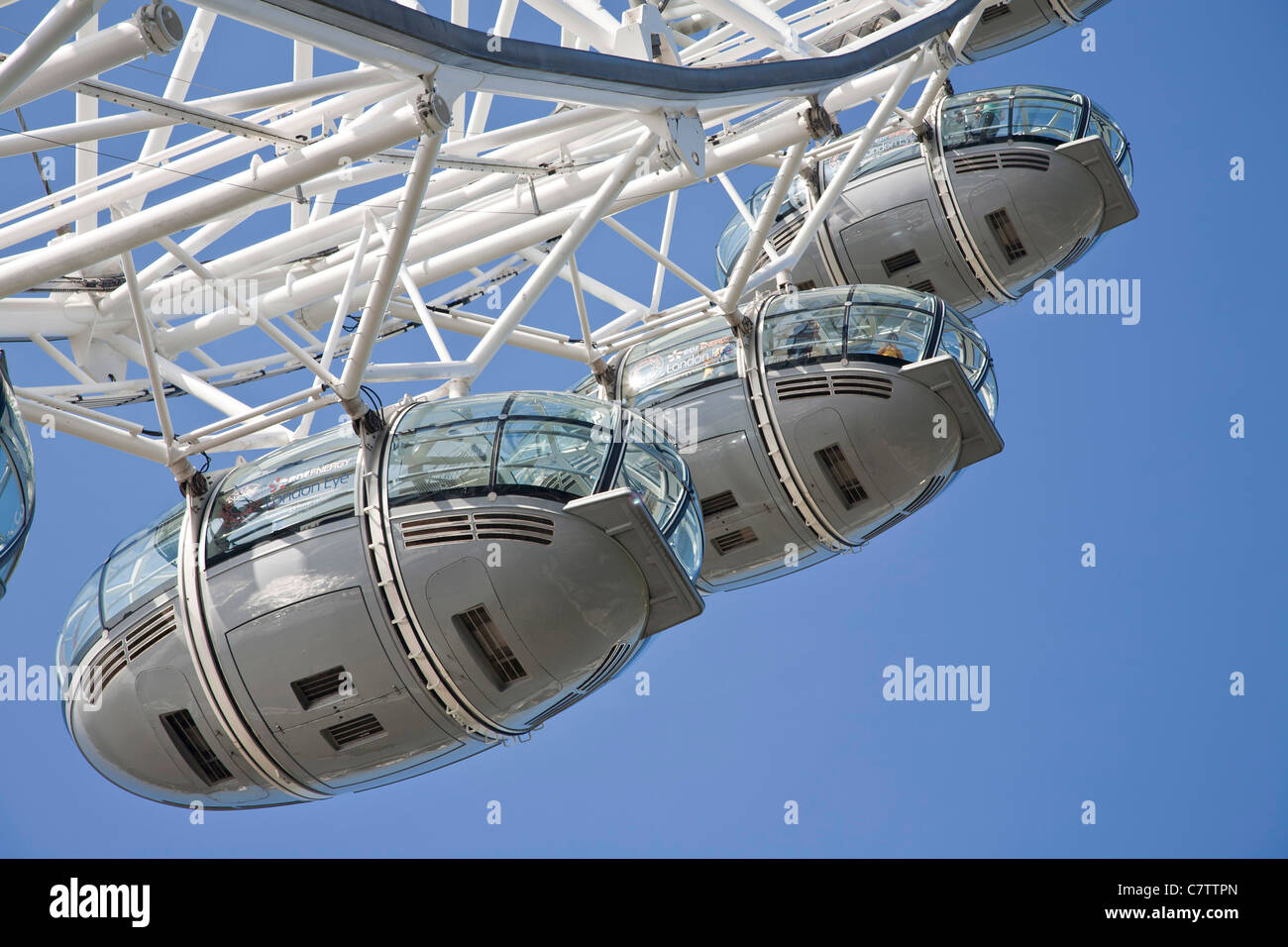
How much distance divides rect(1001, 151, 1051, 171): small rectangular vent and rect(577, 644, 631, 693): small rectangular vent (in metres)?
11.3

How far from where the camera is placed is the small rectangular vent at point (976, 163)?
24016 mm

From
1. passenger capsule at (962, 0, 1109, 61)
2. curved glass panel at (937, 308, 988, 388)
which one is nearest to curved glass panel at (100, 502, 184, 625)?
curved glass panel at (937, 308, 988, 388)

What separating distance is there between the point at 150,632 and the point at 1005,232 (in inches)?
536

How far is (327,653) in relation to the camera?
48.3ft

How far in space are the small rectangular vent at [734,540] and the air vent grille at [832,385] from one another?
1640mm

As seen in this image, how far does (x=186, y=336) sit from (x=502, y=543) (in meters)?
8.67

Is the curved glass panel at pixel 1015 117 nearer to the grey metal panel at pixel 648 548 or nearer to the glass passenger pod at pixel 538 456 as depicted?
the glass passenger pod at pixel 538 456

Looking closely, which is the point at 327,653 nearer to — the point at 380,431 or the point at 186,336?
the point at 380,431

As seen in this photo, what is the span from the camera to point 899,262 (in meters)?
24.6

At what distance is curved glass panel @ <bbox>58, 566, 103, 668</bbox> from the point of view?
16359 mm

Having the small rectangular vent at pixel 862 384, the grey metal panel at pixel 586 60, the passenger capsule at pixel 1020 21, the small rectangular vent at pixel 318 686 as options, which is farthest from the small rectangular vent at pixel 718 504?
the passenger capsule at pixel 1020 21

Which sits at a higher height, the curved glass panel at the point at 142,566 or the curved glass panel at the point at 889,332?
the curved glass panel at the point at 889,332

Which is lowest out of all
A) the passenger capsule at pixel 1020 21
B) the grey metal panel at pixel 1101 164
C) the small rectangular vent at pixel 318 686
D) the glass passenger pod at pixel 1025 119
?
the small rectangular vent at pixel 318 686

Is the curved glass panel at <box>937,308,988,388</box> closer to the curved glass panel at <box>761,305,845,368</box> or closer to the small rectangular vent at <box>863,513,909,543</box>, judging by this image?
the curved glass panel at <box>761,305,845,368</box>
